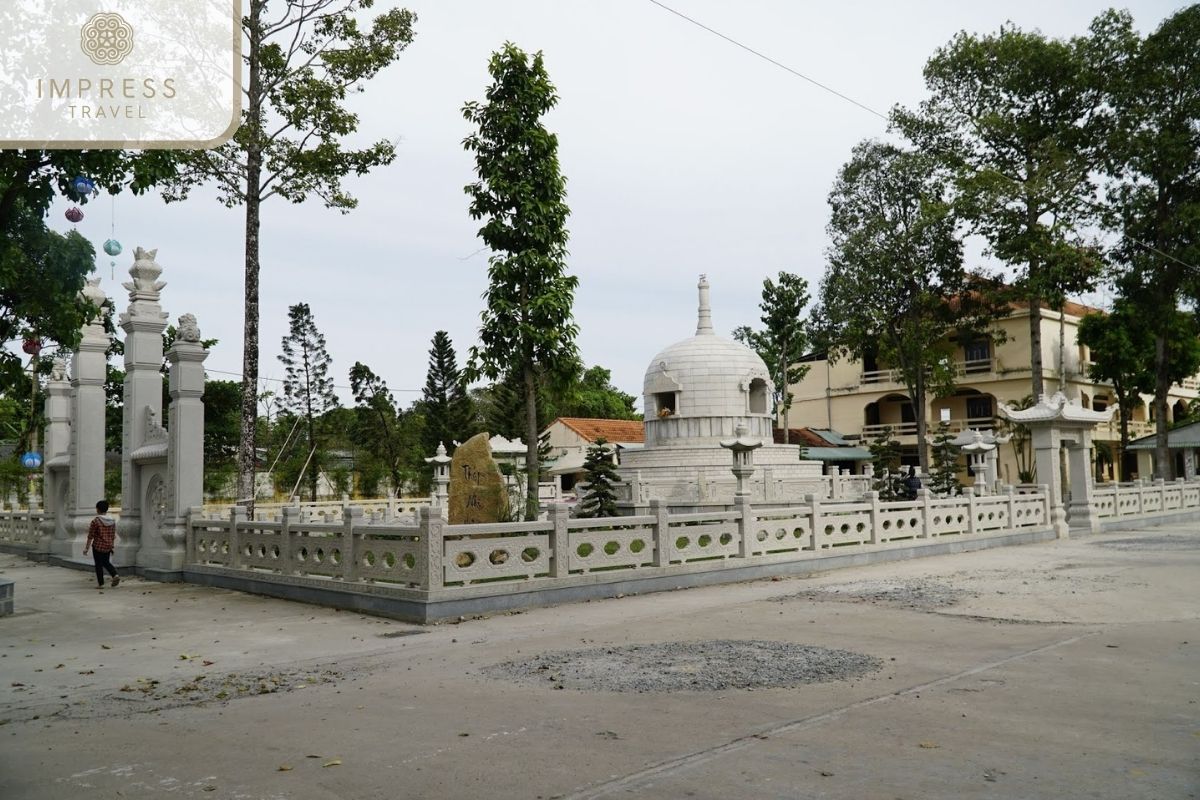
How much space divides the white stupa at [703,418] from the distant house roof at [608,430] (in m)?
13.7

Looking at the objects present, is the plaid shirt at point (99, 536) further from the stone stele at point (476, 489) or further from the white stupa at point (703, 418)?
the white stupa at point (703, 418)

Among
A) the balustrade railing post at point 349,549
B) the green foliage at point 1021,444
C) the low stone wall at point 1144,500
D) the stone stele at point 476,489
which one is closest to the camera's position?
the balustrade railing post at point 349,549

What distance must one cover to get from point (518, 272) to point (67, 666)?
14082 mm

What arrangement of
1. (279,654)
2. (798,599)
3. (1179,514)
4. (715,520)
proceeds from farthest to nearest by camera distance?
1. (1179,514)
2. (715,520)
3. (798,599)
4. (279,654)

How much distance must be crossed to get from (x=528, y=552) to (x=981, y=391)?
41265 millimetres

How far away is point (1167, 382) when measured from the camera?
107ft

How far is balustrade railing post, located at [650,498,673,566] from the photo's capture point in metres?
13.9

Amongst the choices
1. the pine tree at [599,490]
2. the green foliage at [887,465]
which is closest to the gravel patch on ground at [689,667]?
the pine tree at [599,490]

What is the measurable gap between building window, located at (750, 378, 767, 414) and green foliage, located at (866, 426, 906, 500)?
4634 millimetres

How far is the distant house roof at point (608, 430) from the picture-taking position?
4869cm

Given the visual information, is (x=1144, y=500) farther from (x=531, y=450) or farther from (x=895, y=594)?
(x=895, y=594)

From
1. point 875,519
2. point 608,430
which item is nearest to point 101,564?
point 875,519

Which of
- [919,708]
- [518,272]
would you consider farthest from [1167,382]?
[919,708]

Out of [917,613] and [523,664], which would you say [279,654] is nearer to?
[523,664]
